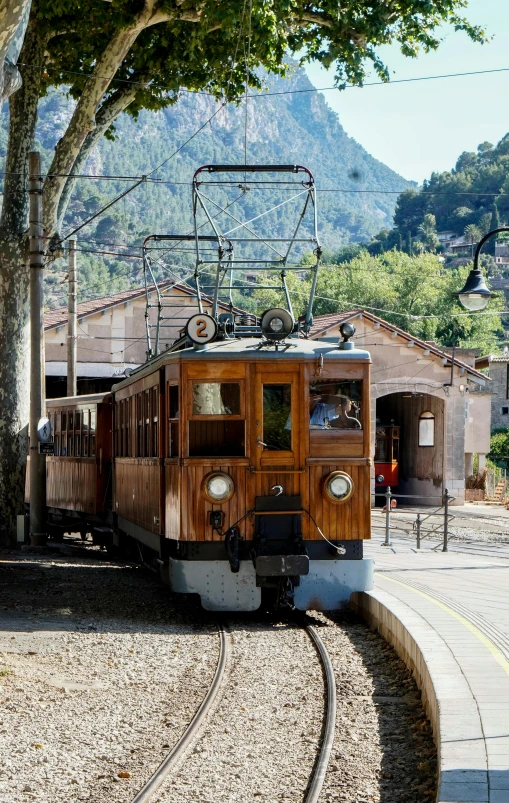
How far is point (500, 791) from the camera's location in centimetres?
518

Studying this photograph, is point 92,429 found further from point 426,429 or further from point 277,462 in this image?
point 426,429

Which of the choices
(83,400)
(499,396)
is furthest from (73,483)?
(499,396)

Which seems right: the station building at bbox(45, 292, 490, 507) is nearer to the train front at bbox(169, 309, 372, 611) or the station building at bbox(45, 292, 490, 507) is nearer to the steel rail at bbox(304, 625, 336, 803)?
the train front at bbox(169, 309, 372, 611)

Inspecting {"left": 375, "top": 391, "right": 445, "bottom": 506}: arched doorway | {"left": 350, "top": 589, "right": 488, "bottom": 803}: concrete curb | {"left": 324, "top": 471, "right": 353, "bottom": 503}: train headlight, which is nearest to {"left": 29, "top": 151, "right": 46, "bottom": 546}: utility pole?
{"left": 324, "top": 471, "right": 353, "bottom": 503}: train headlight

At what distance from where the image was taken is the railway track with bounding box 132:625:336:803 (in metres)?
5.87

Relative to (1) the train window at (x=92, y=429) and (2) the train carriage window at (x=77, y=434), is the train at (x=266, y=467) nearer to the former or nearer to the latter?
(1) the train window at (x=92, y=429)

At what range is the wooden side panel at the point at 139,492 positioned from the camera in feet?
40.6

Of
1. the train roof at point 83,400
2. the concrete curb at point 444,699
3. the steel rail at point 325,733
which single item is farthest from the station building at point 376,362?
the steel rail at point 325,733

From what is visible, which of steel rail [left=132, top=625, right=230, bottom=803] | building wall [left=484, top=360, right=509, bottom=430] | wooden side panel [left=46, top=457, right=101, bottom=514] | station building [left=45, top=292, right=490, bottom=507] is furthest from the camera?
building wall [left=484, top=360, right=509, bottom=430]

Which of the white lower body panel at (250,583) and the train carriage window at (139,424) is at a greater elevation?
the train carriage window at (139,424)

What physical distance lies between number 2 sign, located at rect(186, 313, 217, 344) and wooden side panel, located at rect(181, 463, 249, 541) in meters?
1.27

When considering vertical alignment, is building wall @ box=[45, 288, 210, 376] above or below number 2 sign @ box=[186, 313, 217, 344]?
above

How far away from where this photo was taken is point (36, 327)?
61.8ft

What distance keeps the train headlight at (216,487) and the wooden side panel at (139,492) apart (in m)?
1.15
